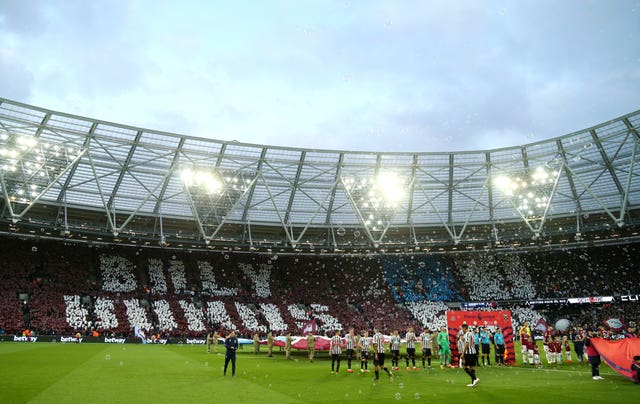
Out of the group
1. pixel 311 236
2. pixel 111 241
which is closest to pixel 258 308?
pixel 311 236

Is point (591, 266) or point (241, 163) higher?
point (241, 163)

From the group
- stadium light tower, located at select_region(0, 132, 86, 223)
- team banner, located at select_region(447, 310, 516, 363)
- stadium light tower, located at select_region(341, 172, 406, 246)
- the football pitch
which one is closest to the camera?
the football pitch

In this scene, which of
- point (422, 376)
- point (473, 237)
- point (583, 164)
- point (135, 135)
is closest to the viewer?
point (422, 376)

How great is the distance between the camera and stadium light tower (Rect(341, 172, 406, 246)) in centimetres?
4381

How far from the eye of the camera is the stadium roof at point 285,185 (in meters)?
36.1

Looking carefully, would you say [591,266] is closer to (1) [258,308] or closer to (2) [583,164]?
(2) [583,164]

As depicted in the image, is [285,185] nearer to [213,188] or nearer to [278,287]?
[213,188]

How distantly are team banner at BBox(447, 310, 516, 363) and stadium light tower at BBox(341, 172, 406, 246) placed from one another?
61.4 ft

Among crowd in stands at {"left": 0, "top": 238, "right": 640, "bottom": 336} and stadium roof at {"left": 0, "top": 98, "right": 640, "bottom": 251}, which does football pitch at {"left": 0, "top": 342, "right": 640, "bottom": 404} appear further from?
crowd in stands at {"left": 0, "top": 238, "right": 640, "bottom": 336}

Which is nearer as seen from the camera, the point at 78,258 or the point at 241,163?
the point at 241,163

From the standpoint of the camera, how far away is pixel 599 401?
1203cm

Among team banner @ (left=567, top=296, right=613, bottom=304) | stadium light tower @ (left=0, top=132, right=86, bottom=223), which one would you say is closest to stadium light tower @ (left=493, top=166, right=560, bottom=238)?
team banner @ (left=567, top=296, right=613, bottom=304)

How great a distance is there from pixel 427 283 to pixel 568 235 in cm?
1880

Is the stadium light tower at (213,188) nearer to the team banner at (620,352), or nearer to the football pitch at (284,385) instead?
the football pitch at (284,385)
